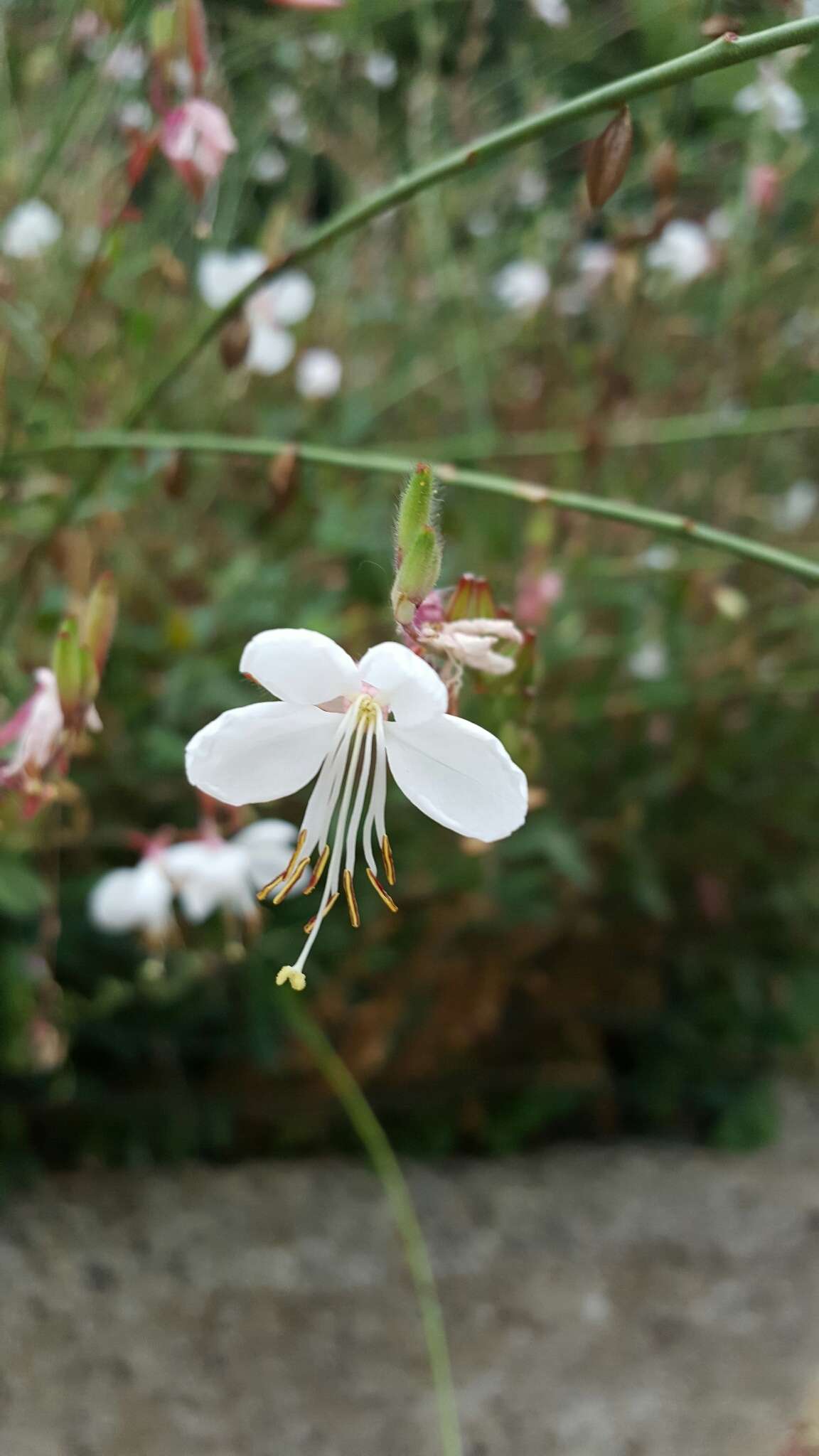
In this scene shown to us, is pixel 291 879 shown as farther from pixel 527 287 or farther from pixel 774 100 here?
pixel 527 287

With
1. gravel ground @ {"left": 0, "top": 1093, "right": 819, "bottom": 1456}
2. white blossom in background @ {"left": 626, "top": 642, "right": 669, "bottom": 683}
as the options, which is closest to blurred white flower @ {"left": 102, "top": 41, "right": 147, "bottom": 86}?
white blossom in background @ {"left": 626, "top": 642, "right": 669, "bottom": 683}

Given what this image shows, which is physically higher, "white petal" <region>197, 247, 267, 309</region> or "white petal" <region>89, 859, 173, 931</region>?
"white petal" <region>197, 247, 267, 309</region>

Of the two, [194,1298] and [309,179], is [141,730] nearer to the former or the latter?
[194,1298]

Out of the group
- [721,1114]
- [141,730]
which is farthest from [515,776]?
[721,1114]

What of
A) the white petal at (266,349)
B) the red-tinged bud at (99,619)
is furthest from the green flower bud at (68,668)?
the white petal at (266,349)

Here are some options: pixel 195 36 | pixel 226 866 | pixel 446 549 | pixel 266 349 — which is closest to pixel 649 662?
pixel 446 549

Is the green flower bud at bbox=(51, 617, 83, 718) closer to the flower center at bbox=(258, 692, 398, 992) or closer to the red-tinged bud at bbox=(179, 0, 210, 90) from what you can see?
the flower center at bbox=(258, 692, 398, 992)

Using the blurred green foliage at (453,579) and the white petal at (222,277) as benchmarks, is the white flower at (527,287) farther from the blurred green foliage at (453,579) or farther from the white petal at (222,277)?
the white petal at (222,277)
